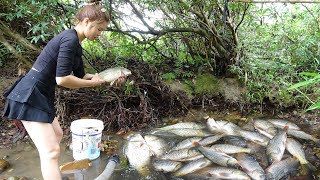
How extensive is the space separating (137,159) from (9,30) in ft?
8.57

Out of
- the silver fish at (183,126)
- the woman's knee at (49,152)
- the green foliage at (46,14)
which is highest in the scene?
the green foliage at (46,14)

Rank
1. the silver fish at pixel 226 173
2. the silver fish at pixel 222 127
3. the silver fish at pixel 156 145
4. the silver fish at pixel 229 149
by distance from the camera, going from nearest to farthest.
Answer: the silver fish at pixel 226 173
the silver fish at pixel 229 149
the silver fish at pixel 156 145
the silver fish at pixel 222 127

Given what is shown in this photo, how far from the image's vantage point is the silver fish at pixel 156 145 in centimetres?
391

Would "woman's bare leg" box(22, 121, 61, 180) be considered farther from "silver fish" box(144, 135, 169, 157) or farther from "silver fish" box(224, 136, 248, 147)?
"silver fish" box(224, 136, 248, 147)

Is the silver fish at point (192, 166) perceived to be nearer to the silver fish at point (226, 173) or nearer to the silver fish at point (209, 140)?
the silver fish at point (226, 173)

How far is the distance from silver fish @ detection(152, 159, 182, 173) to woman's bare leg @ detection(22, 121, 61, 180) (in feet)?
4.07

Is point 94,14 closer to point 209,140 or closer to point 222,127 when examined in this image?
point 209,140

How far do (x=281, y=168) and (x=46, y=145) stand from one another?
242cm

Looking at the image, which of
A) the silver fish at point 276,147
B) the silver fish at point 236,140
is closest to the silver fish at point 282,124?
the silver fish at point 276,147

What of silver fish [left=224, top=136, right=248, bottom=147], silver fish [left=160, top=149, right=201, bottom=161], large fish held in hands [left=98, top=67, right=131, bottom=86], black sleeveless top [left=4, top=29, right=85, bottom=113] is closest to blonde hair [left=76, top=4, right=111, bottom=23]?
black sleeveless top [left=4, top=29, right=85, bottom=113]

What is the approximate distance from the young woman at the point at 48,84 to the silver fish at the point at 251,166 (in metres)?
1.93

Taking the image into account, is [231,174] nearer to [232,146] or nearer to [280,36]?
[232,146]

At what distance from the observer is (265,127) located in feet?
14.8

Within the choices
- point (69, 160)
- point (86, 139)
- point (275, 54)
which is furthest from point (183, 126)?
point (275, 54)
